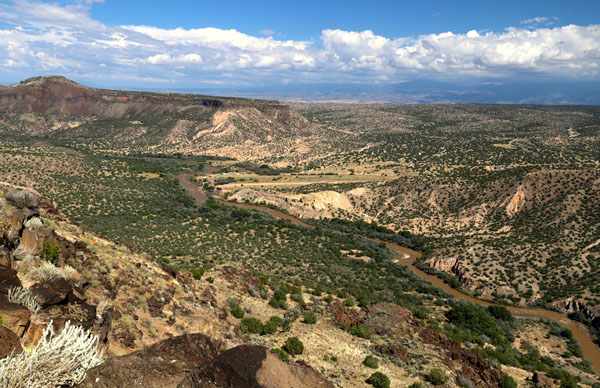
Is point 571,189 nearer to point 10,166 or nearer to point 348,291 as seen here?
point 348,291

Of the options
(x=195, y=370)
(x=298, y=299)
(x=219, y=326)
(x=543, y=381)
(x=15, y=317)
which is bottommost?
(x=543, y=381)

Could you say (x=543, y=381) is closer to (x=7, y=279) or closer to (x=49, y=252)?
(x=7, y=279)

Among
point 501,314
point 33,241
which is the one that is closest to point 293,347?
point 33,241

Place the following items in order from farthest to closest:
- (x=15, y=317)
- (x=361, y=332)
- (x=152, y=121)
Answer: (x=152, y=121) < (x=361, y=332) < (x=15, y=317)

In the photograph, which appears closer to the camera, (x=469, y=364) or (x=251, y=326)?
(x=251, y=326)

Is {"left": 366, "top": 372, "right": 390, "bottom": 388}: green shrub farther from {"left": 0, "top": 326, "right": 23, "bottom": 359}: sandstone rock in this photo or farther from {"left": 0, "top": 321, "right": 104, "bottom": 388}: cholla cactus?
{"left": 0, "top": 326, "right": 23, "bottom": 359}: sandstone rock
